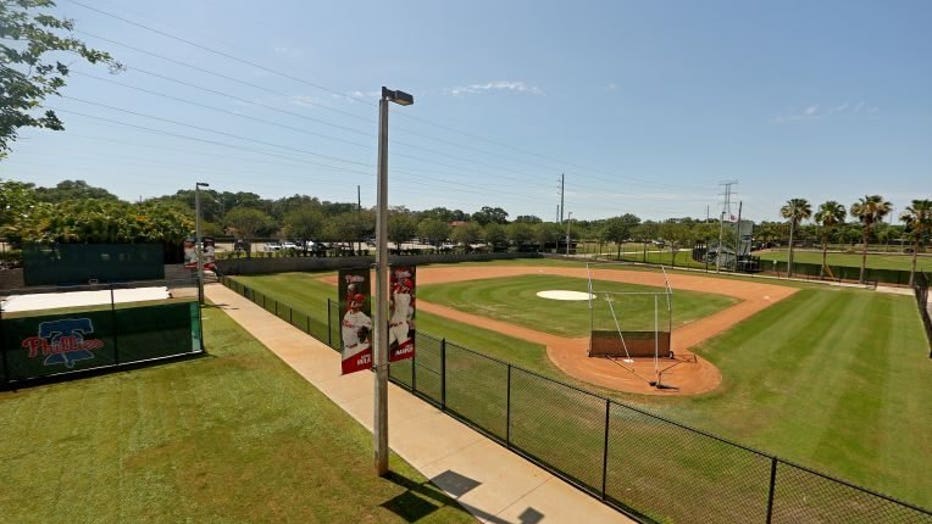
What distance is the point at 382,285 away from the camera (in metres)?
8.91

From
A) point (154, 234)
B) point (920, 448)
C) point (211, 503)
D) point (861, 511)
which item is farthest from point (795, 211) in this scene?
point (154, 234)

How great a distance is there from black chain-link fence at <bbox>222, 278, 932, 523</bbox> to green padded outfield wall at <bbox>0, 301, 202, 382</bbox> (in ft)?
30.1

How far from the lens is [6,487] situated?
8664 mm

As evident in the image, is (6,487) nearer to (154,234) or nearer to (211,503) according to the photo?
(211,503)

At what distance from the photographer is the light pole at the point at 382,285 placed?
8539 mm

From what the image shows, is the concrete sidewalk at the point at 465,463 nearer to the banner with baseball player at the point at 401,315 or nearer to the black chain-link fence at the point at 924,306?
the banner with baseball player at the point at 401,315

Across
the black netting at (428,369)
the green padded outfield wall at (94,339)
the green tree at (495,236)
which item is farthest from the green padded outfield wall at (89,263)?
the green tree at (495,236)

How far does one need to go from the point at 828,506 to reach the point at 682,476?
2.81 m

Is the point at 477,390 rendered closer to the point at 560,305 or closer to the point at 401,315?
the point at 401,315

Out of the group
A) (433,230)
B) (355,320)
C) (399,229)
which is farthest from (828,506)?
(433,230)

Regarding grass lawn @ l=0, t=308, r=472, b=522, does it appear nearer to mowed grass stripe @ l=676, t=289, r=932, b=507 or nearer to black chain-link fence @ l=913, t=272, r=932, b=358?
mowed grass stripe @ l=676, t=289, r=932, b=507

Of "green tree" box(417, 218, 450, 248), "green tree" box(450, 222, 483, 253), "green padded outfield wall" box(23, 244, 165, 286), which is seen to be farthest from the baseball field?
"green tree" box(417, 218, 450, 248)

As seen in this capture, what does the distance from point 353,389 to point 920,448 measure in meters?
16.3

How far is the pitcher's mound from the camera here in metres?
34.7
